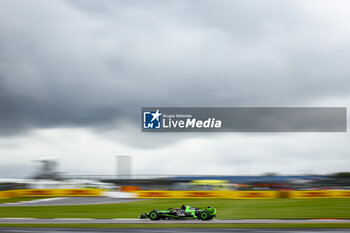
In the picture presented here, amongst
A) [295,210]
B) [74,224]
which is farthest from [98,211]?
[295,210]

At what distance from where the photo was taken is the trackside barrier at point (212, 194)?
3406 centimetres

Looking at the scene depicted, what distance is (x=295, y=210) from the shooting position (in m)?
24.2

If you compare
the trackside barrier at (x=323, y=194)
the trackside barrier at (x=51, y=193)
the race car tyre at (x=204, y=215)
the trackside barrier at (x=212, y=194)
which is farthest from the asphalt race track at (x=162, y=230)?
the trackside barrier at (x=51, y=193)

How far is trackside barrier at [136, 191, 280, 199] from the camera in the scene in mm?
34062

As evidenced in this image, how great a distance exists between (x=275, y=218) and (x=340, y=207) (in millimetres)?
8270

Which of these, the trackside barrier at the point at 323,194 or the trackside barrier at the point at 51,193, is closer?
the trackside barrier at the point at 323,194

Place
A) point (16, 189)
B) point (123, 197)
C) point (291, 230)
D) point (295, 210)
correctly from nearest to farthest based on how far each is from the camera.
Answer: point (291, 230) → point (295, 210) → point (123, 197) → point (16, 189)

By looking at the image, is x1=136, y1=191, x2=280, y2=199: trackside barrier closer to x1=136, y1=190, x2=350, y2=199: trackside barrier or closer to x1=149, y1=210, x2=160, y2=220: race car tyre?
x1=136, y1=190, x2=350, y2=199: trackside barrier

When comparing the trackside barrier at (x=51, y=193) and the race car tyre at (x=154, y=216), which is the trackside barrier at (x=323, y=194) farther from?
the race car tyre at (x=154, y=216)

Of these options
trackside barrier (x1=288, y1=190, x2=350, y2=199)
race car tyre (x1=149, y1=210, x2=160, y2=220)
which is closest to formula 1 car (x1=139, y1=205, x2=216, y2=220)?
race car tyre (x1=149, y1=210, x2=160, y2=220)

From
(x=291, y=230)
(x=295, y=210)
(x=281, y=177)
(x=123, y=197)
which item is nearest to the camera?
(x=291, y=230)

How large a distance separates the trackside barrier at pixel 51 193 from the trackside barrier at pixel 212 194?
447cm

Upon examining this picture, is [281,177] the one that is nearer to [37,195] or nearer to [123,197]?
[123,197]

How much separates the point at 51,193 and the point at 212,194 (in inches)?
563
